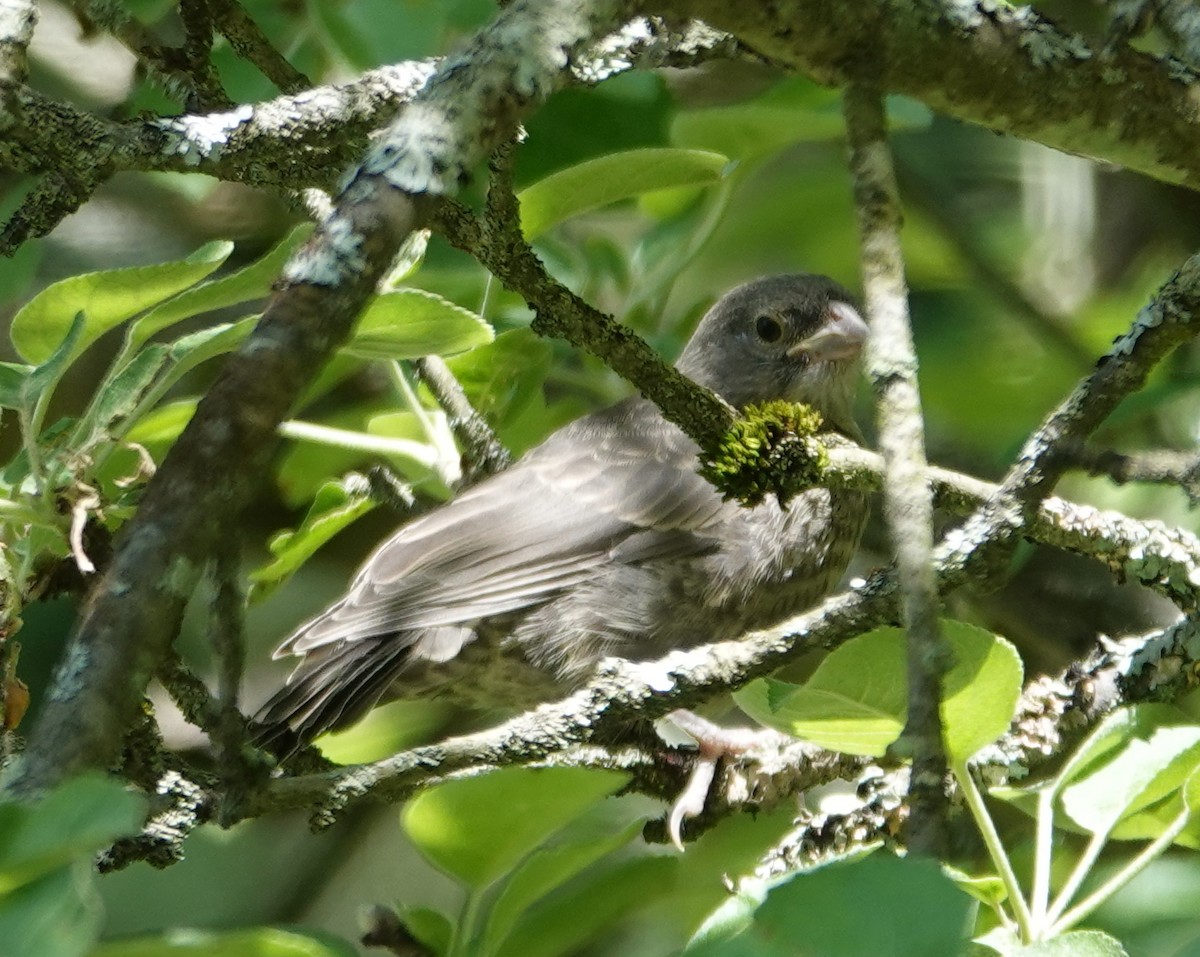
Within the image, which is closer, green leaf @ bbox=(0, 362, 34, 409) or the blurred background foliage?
→ green leaf @ bbox=(0, 362, 34, 409)

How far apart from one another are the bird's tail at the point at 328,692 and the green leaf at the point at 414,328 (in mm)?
1310

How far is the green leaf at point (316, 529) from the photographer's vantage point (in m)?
2.91

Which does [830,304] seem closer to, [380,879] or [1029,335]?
[1029,335]

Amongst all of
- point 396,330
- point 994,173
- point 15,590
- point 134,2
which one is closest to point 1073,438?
point 396,330

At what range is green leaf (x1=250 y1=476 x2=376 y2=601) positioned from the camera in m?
2.91

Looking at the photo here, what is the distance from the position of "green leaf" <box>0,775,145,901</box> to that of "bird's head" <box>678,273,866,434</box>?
11.6 feet

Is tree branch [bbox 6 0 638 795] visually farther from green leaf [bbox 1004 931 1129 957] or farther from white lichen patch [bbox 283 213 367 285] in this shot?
green leaf [bbox 1004 931 1129 957]

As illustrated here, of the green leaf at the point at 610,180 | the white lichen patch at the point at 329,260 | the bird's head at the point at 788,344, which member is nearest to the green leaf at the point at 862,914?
the white lichen patch at the point at 329,260

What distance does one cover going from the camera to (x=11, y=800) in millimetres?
953

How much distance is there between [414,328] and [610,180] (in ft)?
1.67

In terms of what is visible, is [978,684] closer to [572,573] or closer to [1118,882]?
[1118,882]

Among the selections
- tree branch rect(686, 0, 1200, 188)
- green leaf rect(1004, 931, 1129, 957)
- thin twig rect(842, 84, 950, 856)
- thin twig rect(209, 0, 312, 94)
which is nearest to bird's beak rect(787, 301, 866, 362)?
thin twig rect(209, 0, 312, 94)

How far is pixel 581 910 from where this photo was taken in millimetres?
2141

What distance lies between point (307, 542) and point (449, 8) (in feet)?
3.48
